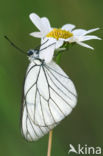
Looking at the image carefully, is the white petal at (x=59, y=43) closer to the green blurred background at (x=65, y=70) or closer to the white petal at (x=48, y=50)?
the white petal at (x=48, y=50)

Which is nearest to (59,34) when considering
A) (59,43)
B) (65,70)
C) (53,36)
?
(53,36)

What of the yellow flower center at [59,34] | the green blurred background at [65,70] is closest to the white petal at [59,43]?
the yellow flower center at [59,34]

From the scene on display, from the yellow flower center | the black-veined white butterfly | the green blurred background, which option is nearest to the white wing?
the black-veined white butterfly

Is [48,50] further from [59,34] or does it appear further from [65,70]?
[65,70]

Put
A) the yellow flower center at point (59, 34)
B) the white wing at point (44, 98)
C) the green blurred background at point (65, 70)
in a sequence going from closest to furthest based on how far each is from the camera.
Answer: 1. the white wing at point (44, 98)
2. the yellow flower center at point (59, 34)
3. the green blurred background at point (65, 70)

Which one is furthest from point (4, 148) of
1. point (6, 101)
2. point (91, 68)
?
point (91, 68)

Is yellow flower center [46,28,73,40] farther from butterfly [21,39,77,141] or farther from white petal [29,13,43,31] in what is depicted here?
butterfly [21,39,77,141]

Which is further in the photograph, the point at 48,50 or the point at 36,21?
the point at 36,21
